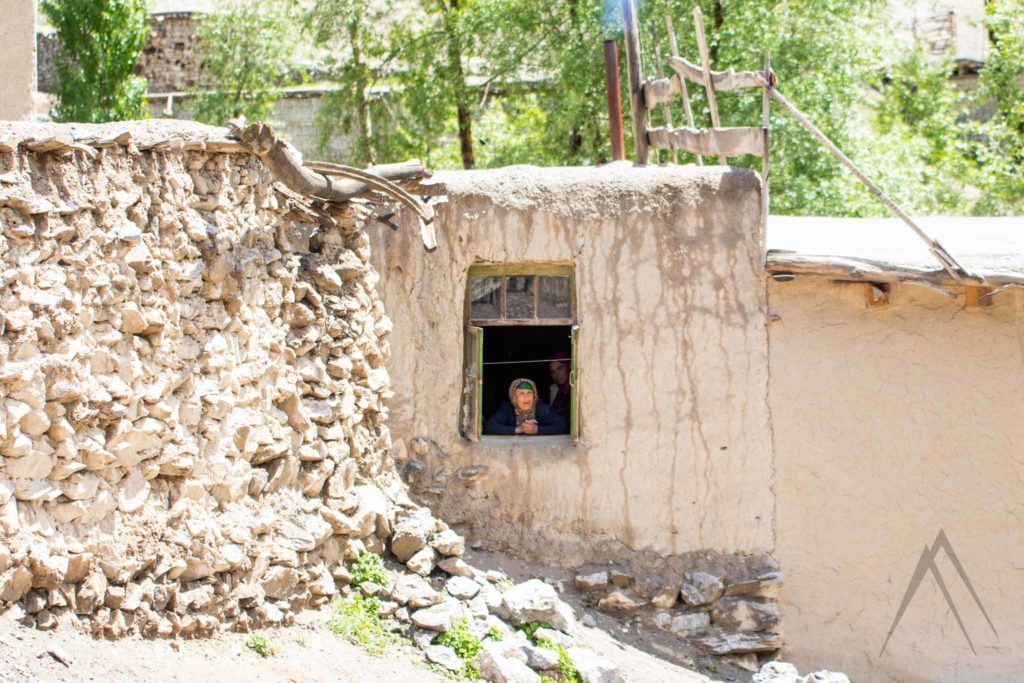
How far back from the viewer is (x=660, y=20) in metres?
13.9

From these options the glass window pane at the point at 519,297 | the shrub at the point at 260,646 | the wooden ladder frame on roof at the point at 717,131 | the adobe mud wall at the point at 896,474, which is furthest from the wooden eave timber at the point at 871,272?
the shrub at the point at 260,646

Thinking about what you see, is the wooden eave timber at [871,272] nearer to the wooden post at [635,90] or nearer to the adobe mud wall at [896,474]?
the adobe mud wall at [896,474]

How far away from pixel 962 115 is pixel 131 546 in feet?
67.9

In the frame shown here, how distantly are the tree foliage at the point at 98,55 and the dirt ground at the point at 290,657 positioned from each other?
1007 centimetres

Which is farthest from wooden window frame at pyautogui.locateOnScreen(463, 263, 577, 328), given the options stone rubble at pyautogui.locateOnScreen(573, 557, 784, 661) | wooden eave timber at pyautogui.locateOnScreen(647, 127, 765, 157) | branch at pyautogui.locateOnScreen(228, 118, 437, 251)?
stone rubble at pyautogui.locateOnScreen(573, 557, 784, 661)

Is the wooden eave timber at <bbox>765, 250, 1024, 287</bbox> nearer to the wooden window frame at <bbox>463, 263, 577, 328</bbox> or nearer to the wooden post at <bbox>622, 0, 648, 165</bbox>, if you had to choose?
the wooden window frame at <bbox>463, 263, 577, 328</bbox>

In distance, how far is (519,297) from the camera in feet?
27.8

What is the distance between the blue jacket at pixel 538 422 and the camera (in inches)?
343

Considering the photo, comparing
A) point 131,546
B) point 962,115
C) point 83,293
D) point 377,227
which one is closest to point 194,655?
point 131,546

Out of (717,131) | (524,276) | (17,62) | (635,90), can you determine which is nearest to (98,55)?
(635,90)

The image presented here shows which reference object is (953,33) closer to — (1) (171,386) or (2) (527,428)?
(2) (527,428)

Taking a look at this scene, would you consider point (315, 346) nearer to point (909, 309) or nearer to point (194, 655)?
point (194, 655)

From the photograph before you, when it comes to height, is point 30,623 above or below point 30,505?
below

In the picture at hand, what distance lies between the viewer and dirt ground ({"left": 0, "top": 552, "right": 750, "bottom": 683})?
16.8 feet
